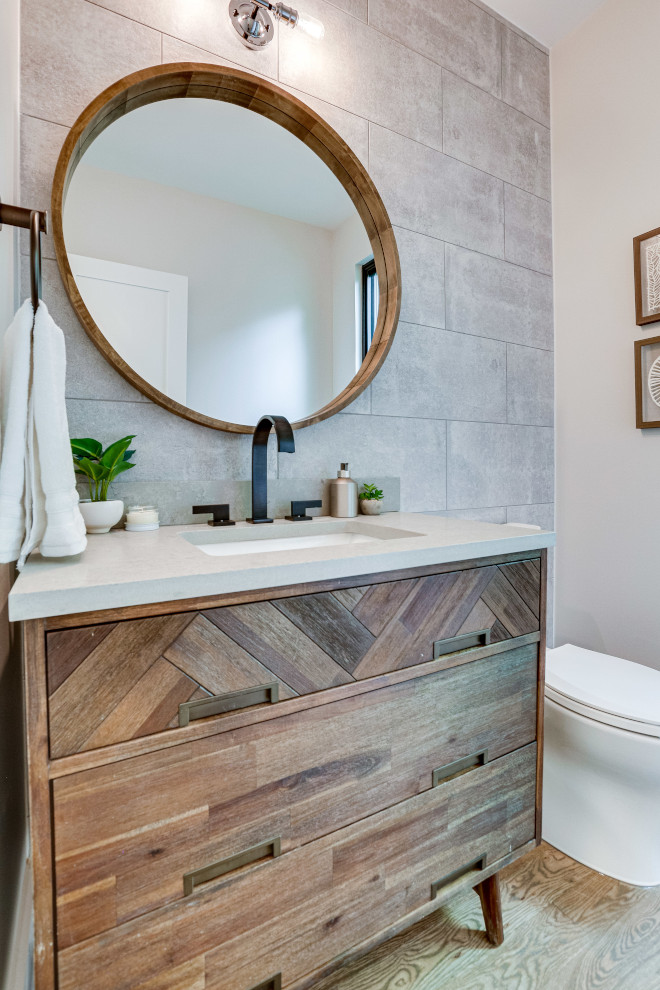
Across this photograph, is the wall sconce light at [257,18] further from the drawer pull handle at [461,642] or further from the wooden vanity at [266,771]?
the drawer pull handle at [461,642]

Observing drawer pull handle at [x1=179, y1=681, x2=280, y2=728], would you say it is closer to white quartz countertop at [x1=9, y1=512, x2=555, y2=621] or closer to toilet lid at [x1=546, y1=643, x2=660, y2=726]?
white quartz countertop at [x1=9, y1=512, x2=555, y2=621]

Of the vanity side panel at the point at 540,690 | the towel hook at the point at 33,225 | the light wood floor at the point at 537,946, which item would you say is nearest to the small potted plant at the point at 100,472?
the towel hook at the point at 33,225

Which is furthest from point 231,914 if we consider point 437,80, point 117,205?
point 437,80

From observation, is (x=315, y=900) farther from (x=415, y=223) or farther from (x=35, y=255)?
(x=415, y=223)

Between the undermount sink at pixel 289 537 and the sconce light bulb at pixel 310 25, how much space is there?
54.9 inches

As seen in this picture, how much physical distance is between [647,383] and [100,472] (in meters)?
1.78

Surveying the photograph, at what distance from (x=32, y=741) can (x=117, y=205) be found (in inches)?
46.1

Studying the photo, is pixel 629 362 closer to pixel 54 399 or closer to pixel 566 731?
pixel 566 731

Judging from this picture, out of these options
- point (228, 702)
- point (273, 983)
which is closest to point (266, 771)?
point (228, 702)

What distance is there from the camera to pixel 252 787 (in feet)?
2.59

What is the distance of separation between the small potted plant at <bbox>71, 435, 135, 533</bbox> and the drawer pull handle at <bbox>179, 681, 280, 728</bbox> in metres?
0.50

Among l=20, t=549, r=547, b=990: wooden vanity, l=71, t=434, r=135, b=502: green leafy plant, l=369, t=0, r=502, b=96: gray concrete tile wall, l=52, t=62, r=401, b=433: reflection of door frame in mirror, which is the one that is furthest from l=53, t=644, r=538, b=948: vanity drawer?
l=369, t=0, r=502, b=96: gray concrete tile wall

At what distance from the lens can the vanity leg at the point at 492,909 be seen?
1164mm

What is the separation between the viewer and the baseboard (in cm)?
88
